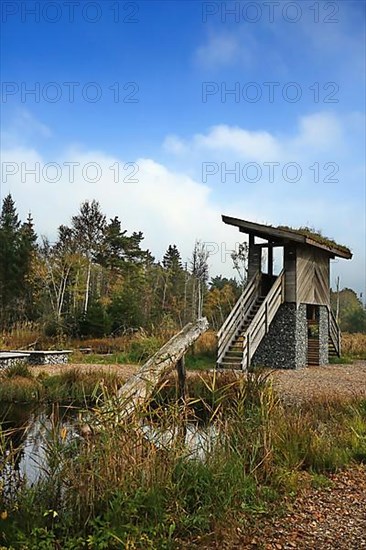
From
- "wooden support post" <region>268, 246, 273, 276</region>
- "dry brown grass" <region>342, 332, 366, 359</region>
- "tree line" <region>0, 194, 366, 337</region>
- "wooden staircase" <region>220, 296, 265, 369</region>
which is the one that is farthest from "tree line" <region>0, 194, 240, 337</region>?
"wooden staircase" <region>220, 296, 265, 369</region>

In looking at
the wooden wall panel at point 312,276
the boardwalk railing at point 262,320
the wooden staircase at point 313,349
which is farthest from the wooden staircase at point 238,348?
the wooden staircase at point 313,349

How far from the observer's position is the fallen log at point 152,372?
4796mm

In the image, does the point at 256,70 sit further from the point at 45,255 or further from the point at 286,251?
the point at 45,255

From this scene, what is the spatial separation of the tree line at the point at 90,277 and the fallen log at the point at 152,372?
19365 millimetres

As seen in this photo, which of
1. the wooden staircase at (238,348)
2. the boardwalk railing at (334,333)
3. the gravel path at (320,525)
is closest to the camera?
the gravel path at (320,525)

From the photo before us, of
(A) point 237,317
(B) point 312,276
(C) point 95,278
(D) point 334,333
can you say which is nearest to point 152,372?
(A) point 237,317

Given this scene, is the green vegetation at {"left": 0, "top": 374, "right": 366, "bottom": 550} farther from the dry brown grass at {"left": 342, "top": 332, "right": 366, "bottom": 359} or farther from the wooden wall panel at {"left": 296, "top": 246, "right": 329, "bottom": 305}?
the dry brown grass at {"left": 342, "top": 332, "right": 366, "bottom": 359}

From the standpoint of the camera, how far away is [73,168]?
12.1 meters

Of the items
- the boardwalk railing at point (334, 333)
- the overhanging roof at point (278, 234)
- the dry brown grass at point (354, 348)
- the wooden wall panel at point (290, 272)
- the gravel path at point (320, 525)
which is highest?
the overhanging roof at point (278, 234)

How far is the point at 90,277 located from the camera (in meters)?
36.2

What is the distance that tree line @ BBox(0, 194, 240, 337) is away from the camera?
3181 cm

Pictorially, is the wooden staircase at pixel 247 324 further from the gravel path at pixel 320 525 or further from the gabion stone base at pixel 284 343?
the gravel path at pixel 320 525

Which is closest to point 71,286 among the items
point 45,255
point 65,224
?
point 45,255

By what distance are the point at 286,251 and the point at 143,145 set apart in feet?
23.1
